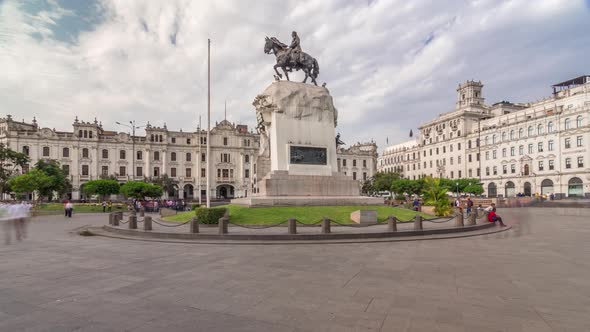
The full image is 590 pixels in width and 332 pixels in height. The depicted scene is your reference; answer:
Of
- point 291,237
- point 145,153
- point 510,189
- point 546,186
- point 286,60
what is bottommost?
point 510,189

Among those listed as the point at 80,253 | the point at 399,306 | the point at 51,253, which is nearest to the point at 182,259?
the point at 80,253

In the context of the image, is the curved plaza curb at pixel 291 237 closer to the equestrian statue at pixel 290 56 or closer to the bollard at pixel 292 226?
the bollard at pixel 292 226

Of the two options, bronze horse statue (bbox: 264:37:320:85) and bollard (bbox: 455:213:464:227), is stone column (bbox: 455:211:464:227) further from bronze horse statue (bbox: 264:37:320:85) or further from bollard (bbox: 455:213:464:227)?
bronze horse statue (bbox: 264:37:320:85)

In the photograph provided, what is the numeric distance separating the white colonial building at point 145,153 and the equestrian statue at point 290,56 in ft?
135

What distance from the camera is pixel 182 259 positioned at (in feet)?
30.8

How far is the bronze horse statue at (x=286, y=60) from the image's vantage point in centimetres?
2134

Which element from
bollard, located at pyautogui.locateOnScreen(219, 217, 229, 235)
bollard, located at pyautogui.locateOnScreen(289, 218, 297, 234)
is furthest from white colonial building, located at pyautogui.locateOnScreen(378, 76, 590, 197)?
bollard, located at pyautogui.locateOnScreen(219, 217, 229, 235)

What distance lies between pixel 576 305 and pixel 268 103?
17.0 m

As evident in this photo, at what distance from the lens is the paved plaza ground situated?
15.8ft

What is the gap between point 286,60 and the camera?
21.3 metres

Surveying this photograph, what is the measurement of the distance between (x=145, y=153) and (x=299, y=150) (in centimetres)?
5966

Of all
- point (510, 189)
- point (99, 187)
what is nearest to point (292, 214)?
point (99, 187)

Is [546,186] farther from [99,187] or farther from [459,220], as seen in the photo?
[99,187]

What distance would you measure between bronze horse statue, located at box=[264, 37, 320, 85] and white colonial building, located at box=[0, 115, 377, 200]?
41.0 m
